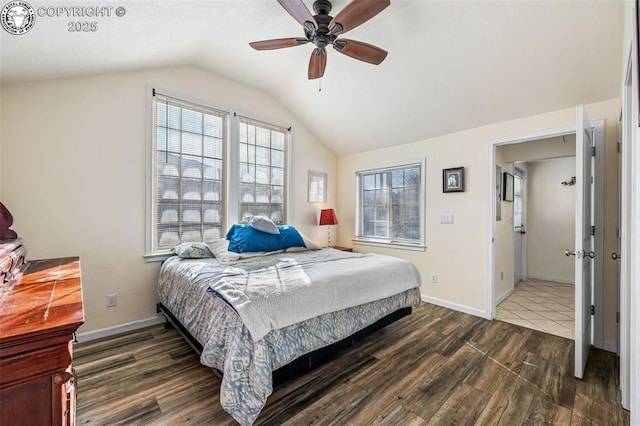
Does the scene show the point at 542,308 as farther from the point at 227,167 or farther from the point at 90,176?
the point at 90,176

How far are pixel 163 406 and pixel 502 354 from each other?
8.77ft

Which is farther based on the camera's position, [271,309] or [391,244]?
[391,244]

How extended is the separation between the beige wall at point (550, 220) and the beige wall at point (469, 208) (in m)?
2.71

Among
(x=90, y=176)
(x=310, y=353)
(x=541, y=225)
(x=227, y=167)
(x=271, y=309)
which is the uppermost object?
(x=227, y=167)

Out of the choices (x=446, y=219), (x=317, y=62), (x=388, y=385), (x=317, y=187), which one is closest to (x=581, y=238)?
(x=446, y=219)

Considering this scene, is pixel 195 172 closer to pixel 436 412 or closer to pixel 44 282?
pixel 44 282

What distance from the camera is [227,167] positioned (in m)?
3.59

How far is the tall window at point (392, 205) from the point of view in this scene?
159 inches

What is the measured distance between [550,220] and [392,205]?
3132 millimetres

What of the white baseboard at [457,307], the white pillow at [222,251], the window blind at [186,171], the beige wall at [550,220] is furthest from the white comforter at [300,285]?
the beige wall at [550,220]

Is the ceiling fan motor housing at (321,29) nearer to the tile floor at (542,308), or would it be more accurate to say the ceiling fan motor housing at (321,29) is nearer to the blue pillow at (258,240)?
the blue pillow at (258,240)

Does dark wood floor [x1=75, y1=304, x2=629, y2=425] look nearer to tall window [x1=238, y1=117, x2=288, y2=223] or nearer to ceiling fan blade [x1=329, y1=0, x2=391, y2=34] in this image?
tall window [x1=238, y1=117, x2=288, y2=223]

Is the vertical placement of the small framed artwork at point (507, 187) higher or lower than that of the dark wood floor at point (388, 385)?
higher

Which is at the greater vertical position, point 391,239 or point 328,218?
point 328,218
